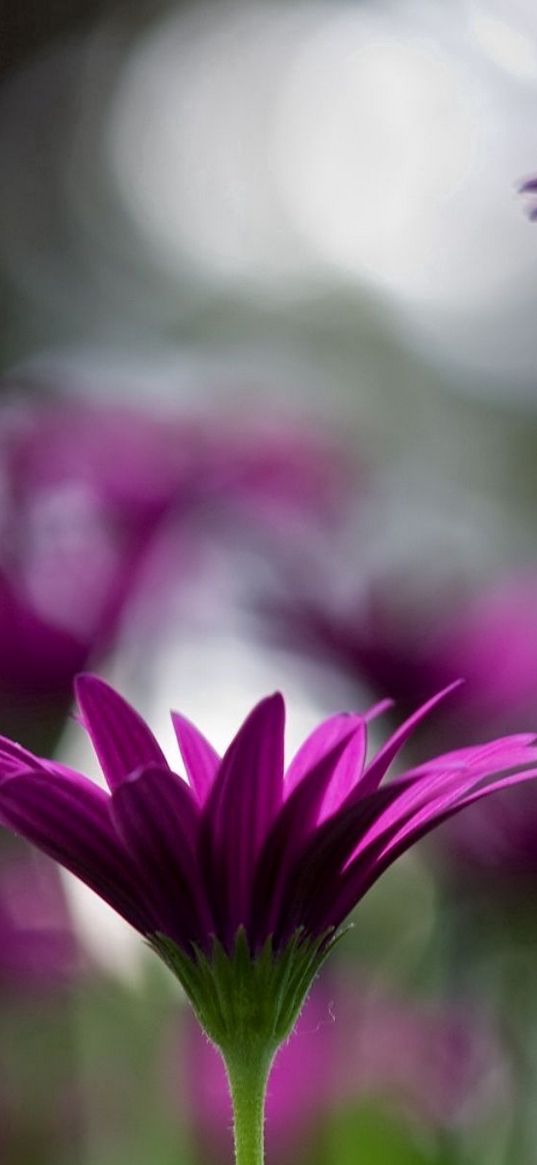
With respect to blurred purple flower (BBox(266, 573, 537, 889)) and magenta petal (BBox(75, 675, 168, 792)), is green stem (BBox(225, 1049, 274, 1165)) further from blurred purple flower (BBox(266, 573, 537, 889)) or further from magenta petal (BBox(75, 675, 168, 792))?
blurred purple flower (BBox(266, 573, 537, 889))

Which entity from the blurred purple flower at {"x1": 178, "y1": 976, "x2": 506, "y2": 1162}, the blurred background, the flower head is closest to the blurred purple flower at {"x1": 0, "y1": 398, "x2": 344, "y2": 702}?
the blurred background

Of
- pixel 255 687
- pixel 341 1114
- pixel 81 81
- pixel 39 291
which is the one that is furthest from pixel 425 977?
pixel 81 81

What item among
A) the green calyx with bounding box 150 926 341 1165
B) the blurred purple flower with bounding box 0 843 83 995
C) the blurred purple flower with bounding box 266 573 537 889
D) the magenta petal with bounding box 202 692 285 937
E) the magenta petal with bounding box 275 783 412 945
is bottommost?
Answer: the green calyx with bounding box 150 926 341 1165

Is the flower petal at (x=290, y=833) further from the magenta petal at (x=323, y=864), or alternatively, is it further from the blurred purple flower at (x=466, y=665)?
the blurred purple flower at (x=466, y=665)

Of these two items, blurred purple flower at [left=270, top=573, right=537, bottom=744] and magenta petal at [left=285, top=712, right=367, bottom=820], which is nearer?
magenta petal at [left=285, top=712, right=367, bottom=820]

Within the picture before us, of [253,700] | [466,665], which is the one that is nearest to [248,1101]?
[466,665]

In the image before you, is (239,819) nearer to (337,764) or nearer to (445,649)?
(337,764)
